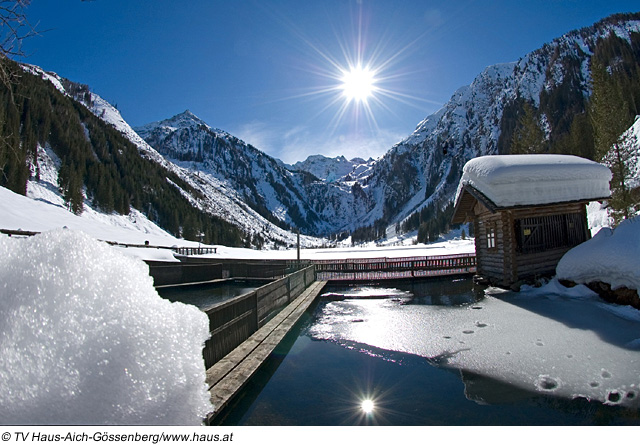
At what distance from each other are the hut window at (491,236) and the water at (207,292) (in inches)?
575

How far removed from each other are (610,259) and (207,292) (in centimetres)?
2027

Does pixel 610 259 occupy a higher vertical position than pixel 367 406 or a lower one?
higher

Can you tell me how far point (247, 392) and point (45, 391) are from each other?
3652mm

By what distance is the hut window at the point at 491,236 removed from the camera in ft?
55.3

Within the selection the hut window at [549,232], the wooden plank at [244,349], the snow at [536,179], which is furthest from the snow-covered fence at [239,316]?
the hut window at [549,232]

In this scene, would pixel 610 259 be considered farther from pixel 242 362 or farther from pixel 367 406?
pixel 242 362

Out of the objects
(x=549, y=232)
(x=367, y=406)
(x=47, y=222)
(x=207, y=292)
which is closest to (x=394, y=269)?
(x=549, y=232)

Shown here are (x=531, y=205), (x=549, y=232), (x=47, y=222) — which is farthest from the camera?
(x=47, y=222)

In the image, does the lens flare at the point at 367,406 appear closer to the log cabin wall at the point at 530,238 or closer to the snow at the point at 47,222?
the log cabin wall at the point at 530,238

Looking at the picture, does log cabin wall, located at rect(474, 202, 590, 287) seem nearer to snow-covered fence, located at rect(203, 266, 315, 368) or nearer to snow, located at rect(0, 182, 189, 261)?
snow-covered fence, located at rect(203, 266, 315, 368)

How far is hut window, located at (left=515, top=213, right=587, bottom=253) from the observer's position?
15953 mm

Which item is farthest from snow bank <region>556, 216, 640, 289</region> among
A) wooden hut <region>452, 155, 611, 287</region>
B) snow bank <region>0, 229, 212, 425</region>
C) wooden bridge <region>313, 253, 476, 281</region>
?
snow bank <region>0, 229, 212, 425</region>

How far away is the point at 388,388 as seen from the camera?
236 inches
